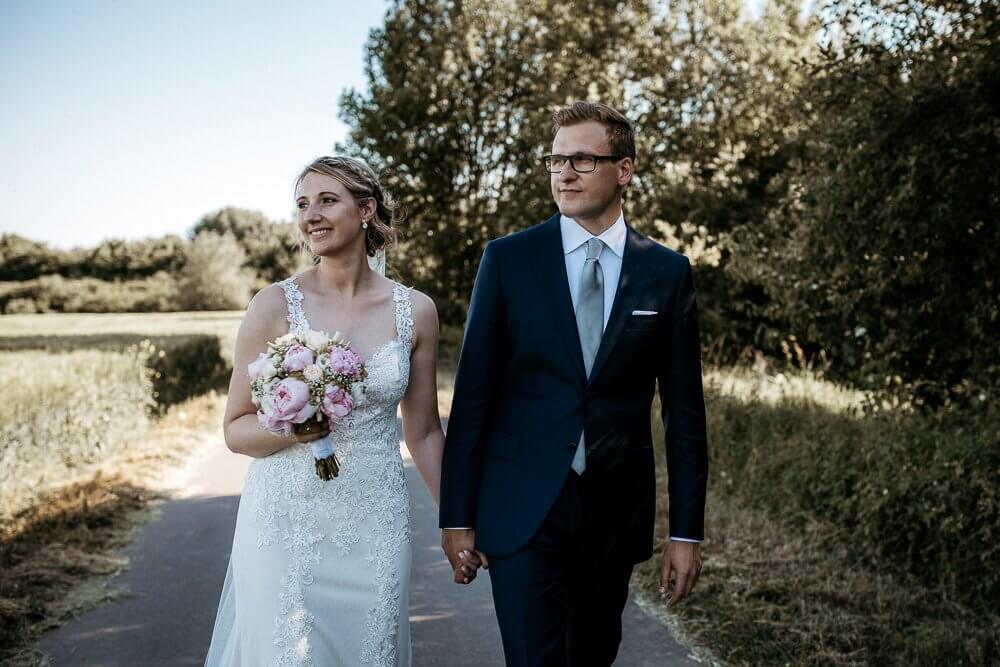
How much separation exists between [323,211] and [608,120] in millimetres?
1190

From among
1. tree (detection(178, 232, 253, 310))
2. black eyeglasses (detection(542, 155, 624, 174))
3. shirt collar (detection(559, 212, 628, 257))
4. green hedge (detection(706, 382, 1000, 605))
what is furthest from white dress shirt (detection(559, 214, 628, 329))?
tree (detection(178, 232, 253, 310))

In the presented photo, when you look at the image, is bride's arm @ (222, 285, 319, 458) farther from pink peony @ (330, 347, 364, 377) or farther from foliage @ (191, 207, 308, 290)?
foliage @ (191, 207, 308, 290)

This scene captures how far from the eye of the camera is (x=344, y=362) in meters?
2.96

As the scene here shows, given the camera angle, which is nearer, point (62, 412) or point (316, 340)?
point (316, 340)

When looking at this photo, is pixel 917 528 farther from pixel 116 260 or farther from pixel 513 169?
pixel 116 260

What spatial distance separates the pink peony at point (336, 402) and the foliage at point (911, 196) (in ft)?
17.0

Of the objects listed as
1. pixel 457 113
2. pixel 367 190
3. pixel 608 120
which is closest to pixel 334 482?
pixel 367 190

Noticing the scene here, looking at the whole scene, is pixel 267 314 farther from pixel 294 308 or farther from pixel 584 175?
pixel 584 175

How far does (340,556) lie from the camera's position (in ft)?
10.8

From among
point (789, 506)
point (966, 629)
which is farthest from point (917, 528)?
point (789, 506)

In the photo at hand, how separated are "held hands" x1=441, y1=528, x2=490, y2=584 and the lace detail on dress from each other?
511 millimetres

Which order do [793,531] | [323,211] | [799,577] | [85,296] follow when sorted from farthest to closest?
[85,296] < [793,531] < [799,577] < [323,211]

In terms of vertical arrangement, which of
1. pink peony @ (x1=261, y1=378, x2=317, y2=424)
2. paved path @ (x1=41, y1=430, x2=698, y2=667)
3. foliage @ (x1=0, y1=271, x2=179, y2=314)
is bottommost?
paved path @ (x1=41, y1=430, x2=698, y2=667)

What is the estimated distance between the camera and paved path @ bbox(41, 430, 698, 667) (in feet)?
15.0
